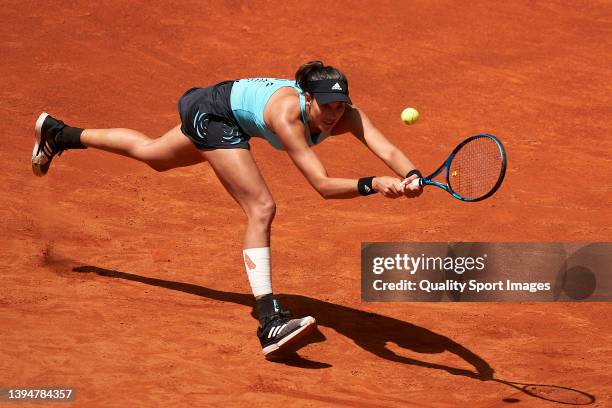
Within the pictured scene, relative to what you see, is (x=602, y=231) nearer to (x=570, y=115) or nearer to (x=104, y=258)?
(x=570, y=115)

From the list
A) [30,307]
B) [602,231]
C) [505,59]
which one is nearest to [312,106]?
[30,307]

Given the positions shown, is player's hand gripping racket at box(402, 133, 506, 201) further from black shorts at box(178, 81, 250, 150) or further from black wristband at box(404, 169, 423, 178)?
black shorts at box(178, 81, 250, 150)

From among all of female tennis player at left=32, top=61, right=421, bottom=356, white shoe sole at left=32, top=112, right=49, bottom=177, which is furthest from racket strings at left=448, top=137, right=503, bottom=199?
white shoe sole at left=32, top=112, right=49, bottom=177

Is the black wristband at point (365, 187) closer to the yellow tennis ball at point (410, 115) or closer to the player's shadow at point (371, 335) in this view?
the player's shadow at point (371, 335)

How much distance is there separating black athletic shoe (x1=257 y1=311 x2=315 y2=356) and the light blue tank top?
3.37 ft

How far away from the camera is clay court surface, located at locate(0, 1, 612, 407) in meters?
5.98

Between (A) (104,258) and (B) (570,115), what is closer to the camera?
(A) (104,258)

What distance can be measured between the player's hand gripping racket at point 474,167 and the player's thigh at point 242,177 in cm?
102

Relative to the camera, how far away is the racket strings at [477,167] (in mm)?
5887

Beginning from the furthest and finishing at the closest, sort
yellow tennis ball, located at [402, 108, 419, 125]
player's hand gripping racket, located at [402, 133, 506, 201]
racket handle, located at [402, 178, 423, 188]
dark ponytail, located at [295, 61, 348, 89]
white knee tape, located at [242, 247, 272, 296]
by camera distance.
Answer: yellow tennis ball, located at [402, 108, 419, 125] < white knee tape, located at [242, 247, 272, 296] < dark ponytail, located at [295, 61, 348, 89] < player's hand gripping racket, located at [402, 133, 506, 201] < racket handle, located at [402, 178, 423, 188]

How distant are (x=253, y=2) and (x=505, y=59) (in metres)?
3.39

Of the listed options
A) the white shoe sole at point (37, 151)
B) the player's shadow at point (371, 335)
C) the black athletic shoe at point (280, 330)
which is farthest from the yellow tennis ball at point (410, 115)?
the white shoe sole at point (37, 151)

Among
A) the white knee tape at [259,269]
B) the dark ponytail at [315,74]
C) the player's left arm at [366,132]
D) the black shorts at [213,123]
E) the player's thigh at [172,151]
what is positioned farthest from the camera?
the player's thigh at [172,151]

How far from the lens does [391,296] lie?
739cm
